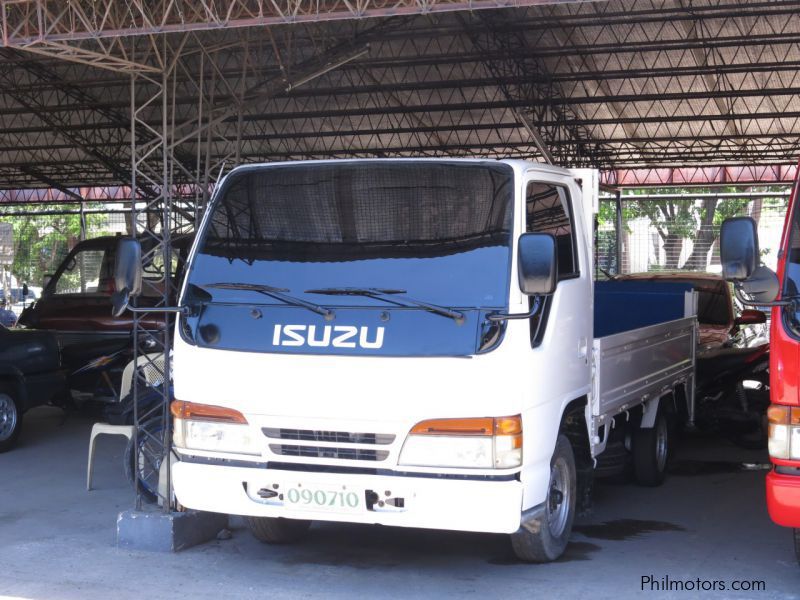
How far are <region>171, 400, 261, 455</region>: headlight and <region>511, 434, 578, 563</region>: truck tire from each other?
5.06ft

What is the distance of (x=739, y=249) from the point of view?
4617 mm

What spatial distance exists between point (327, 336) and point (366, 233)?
0.64 metres

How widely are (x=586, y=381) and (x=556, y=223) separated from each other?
37.6 inches

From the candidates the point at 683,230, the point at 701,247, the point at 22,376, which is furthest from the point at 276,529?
the point at 683,230

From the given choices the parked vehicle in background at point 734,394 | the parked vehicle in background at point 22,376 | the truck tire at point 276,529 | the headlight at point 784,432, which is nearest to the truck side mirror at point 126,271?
the truck tire at point 276,529

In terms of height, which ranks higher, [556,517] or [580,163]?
[580,163]

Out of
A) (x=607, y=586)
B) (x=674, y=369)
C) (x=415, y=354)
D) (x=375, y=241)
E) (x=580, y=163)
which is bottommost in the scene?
(x=607, y=586)

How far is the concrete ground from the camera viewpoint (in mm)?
5328

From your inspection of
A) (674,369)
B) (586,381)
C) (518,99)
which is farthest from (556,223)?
(518,99)

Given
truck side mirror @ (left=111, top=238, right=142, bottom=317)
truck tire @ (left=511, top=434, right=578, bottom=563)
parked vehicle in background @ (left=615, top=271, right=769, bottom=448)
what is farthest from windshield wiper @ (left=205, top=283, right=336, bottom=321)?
parked vehicle in background @ (left=615, top=271, right=769, bottom=448)

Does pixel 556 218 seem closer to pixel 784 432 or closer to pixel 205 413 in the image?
pixel 784 432

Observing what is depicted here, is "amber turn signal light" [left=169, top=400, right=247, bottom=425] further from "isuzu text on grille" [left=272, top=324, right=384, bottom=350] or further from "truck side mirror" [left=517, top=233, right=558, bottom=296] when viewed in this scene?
"truck side mirror" [left=517, top=233, right=558, bottom=296]

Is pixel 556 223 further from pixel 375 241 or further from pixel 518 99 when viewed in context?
pixel 518 99

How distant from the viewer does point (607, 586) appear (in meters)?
5.35
